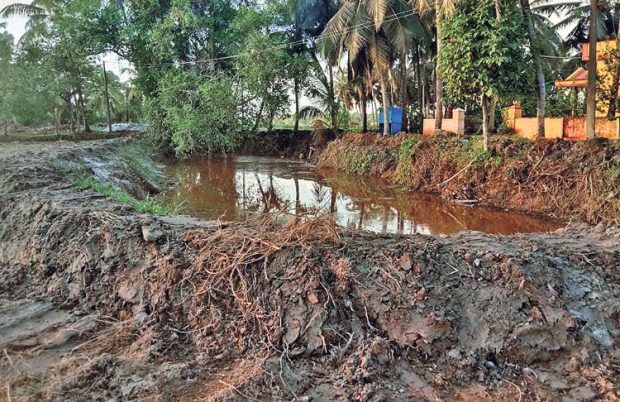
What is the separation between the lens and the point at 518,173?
1141cm

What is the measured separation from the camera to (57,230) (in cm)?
587

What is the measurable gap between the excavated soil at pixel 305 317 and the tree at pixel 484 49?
22.4ft

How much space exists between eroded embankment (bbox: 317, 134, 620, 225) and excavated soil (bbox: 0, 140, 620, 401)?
15.6 ft

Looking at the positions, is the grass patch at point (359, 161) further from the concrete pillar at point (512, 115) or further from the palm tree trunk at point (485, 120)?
the palm tree trunk at point (485, 120)

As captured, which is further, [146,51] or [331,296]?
[146,51]

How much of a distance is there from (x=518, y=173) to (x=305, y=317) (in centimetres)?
943

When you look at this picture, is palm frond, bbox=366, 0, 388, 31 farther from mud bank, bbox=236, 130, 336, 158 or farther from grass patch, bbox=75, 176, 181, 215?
grass patch, bbox=75, 176, 181, 215

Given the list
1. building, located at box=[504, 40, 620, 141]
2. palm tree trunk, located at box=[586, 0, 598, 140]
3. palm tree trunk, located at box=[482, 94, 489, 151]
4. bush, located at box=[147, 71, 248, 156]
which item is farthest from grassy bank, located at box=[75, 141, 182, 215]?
building, located at box=[504, 40, 620, 141]

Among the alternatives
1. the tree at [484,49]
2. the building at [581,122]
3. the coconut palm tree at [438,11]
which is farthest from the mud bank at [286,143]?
the tree at [484,49]

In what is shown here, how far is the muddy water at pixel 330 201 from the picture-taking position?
32.4ft

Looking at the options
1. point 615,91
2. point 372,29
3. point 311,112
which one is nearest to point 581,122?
point 615,91

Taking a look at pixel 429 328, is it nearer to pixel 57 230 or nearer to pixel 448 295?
pixel 448 295

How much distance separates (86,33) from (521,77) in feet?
69.7

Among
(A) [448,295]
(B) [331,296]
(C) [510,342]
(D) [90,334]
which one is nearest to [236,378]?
A: (B) [331,296]
